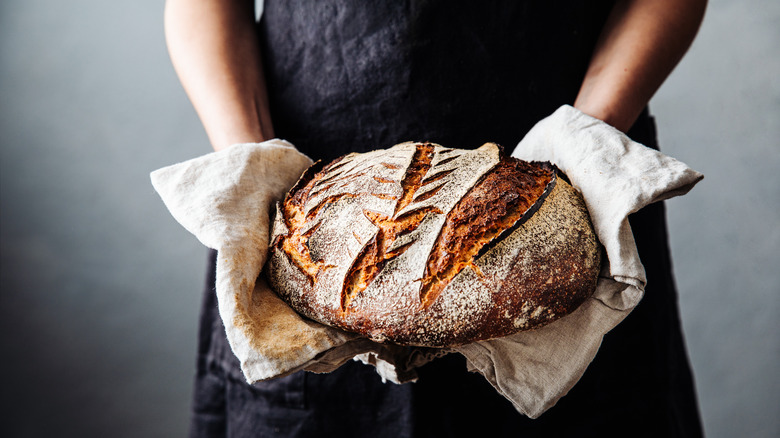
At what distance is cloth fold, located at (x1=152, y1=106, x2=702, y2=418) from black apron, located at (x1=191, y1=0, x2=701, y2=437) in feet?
0.77

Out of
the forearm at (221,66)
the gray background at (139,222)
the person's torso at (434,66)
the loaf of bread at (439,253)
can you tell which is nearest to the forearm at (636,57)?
A: the person's torso at (434,66)

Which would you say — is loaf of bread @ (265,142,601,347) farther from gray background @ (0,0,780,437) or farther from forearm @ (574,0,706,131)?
gray background @ (0,0,780,437)

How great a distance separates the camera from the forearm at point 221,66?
1084 millimetres

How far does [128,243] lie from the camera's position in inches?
80.4

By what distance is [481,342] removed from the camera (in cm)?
81

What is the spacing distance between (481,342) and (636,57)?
0.62 metres

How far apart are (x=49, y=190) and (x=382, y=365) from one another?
1563mm

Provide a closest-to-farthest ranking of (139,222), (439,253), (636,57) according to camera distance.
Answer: (439,253) → (636,57) → (139,222)

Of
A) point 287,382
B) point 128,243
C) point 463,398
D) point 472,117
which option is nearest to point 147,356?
point 128,243

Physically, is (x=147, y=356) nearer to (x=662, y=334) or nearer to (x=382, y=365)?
(x=382, y=365)

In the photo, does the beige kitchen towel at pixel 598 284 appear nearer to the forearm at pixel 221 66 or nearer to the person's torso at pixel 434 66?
the person's torso at pixel 434 66

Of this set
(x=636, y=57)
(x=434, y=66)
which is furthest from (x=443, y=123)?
(x=636, y=57)

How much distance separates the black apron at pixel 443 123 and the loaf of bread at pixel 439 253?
1.10 ft

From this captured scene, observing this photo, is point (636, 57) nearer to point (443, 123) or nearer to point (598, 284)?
point (443, 123)
